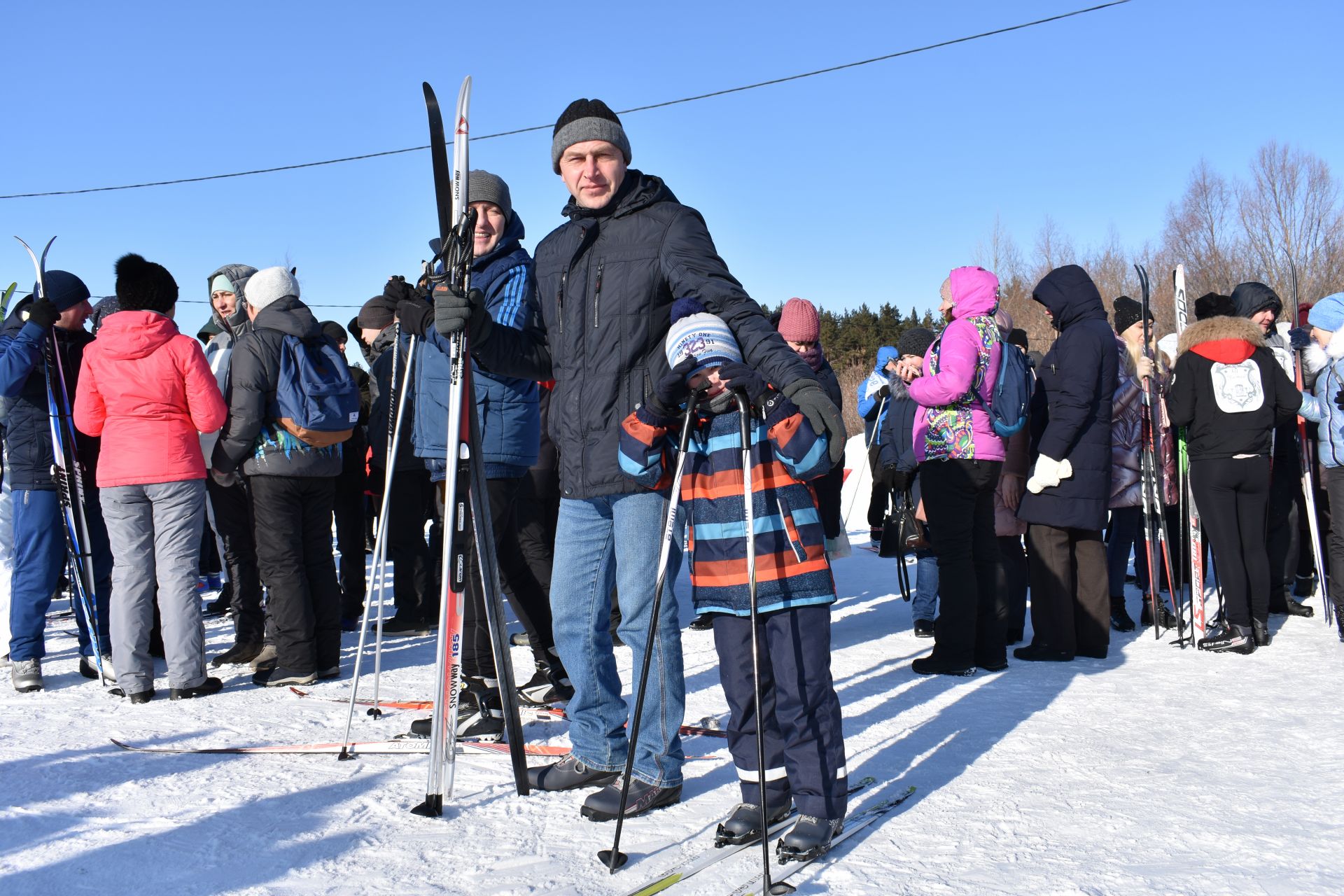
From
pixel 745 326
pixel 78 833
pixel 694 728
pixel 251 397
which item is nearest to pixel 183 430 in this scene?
pixel 251 397

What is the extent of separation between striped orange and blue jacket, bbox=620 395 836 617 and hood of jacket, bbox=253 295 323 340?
2.85 meters

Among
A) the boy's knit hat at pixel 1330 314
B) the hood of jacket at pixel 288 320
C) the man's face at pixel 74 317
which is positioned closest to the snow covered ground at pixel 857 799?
the hood of jacket at pixel 288 320

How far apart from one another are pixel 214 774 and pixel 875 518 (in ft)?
17.4

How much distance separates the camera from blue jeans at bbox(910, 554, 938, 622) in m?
6.56

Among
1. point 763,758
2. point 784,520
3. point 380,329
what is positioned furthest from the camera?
point 380,329

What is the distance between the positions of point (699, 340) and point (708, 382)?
135 mm

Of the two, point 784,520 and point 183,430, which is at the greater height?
point 183,430

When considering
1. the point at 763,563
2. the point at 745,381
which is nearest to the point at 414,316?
the point at 745,381

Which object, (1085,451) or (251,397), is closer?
(251,397)

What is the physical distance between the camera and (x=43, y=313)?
5398 millimetres

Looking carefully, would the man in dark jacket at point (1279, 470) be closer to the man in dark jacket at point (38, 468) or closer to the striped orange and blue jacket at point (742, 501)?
the striped orange and blue jacket at point (742, 501)

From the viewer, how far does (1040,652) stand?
586cm

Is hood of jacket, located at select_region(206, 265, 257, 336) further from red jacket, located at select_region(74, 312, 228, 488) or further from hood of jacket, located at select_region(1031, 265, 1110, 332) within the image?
hood of jacket, located at select_region(1031, 265, 1110, 332)

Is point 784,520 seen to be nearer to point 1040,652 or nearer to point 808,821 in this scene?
point 808,821
